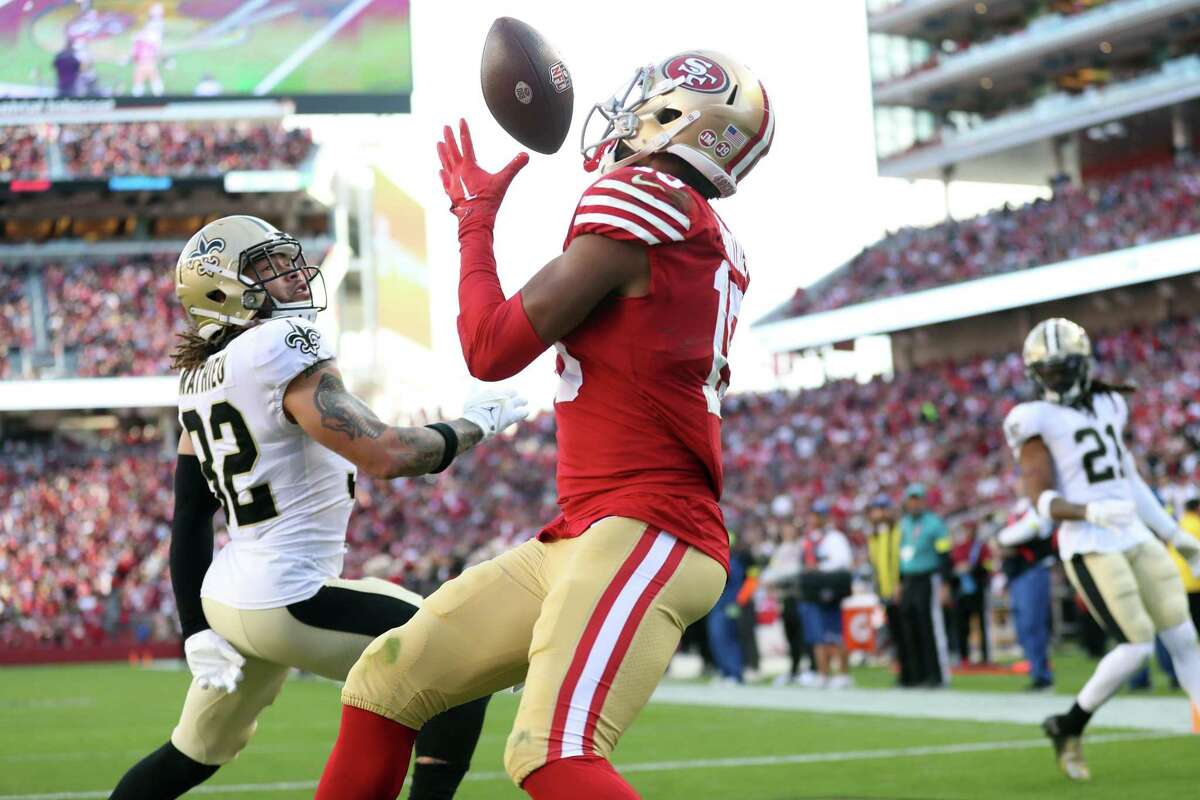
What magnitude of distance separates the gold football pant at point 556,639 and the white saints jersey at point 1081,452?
4.06m

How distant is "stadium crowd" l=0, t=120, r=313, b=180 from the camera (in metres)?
34.3

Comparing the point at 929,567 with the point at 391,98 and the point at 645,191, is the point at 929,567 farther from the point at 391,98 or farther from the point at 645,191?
the point at 391,98

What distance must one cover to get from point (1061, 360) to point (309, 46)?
65.6 feet

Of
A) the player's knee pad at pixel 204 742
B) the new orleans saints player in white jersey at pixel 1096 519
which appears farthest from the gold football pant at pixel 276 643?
the new orleans saints player in white jersey at pixel 1096 519

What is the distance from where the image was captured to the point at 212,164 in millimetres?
36000

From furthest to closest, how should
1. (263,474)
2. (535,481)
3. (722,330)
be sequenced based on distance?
(535,481) < (263,474) < (722,330)

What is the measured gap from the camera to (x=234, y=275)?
171 inches

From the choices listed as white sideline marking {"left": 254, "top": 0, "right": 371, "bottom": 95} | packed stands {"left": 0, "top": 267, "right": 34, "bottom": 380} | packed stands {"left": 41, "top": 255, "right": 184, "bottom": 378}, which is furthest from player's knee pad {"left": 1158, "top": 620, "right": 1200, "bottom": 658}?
packed stands {"left": 0, "top": 267, "right": 34, "bottom": 380}

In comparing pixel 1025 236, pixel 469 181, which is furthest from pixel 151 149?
pixel 469 181

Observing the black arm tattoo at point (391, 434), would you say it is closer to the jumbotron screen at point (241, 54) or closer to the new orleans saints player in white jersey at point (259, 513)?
the new orleans saints player in white jersey at point (259, 513)

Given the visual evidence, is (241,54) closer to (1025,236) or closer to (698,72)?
(1025,236)

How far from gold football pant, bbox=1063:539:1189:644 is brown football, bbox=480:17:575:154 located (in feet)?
12.9

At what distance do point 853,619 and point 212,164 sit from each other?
82.4ft

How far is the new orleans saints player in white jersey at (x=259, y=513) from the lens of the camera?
13.4ft
